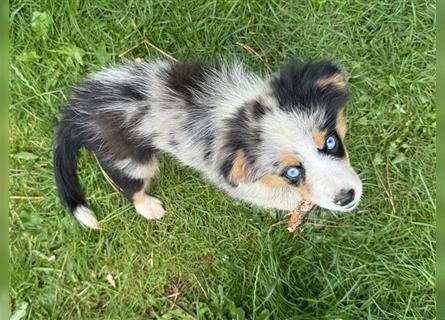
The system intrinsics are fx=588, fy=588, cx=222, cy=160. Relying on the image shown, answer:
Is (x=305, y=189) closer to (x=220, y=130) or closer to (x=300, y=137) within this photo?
(x=300, y=137)

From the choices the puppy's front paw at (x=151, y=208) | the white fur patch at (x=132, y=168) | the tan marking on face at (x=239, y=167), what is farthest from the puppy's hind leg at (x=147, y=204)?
the tan marking on face at (x=239, y=167)

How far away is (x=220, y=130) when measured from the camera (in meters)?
3.12

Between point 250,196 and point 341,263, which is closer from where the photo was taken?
point 250,196

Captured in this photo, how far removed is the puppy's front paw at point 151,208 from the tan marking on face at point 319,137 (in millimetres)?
1417

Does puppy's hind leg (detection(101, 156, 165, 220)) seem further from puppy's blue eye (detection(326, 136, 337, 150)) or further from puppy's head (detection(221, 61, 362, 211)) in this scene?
puppy's blue eye (detection(326, 136, 337, 150))

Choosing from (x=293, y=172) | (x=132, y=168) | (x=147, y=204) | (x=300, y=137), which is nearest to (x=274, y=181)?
(x=293, y=172)

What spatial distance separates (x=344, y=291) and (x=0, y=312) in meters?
2.18

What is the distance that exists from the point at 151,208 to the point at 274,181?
1.09 meters

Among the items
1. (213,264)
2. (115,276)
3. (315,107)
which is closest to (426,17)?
(315,107)

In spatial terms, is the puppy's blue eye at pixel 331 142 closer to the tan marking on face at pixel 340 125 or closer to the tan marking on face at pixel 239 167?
the tan marking on face at pixel 340 125

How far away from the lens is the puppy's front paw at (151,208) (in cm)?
385

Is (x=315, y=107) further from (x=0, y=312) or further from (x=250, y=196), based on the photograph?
(x=0, y=312)

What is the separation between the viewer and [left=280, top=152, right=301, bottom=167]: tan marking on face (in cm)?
286

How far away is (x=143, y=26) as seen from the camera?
399 centimetres
